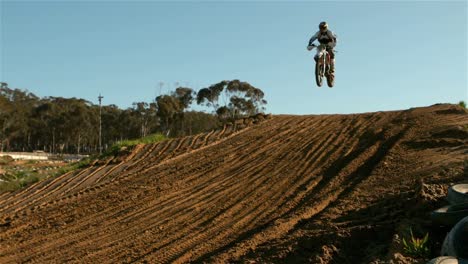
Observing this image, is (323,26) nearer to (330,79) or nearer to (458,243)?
(330,79)

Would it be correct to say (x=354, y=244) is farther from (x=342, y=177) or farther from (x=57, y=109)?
(x=57, y=109)

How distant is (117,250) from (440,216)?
230 inches

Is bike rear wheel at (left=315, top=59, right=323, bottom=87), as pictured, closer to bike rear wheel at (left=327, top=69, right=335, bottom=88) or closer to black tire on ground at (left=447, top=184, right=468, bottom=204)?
bike rear wheel at (left=327, top=69, right=335, bottom=88)

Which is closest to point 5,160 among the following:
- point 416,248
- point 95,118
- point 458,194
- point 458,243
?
point 95,118

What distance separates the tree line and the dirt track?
3837 cm

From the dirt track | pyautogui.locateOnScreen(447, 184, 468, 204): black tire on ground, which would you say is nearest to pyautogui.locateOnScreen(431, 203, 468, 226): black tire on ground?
pyautogui.locateOnScreen(447, 184, 468, 204): black tire on ground

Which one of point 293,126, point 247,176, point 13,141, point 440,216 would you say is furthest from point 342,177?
point 13,141

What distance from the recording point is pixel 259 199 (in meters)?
11.1

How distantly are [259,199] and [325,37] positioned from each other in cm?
386

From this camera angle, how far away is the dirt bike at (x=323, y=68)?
1061 cm

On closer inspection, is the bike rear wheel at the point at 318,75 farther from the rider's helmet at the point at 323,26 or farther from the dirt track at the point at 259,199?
the dirt track at the point at 259,199

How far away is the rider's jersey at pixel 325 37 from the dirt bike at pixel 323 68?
122mm

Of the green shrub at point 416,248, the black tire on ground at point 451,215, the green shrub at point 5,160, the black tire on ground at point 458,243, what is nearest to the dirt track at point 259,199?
the green shrub at point 416,248

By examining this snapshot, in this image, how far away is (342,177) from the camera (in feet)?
37.1
